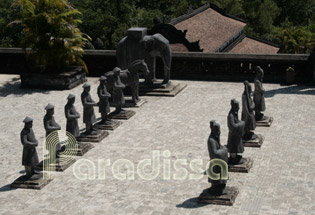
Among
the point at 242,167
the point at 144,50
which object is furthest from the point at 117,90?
the point at 242,167

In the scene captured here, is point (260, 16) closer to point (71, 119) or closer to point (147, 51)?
point (147, 51)

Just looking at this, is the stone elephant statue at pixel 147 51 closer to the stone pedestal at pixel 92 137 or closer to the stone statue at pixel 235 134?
the stone pedestal at pixel 92 137

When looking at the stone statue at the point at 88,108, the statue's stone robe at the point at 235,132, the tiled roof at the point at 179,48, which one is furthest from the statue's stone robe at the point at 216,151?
the tiled roof at the point at 179,48

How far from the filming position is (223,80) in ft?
86.3

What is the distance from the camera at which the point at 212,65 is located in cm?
2652

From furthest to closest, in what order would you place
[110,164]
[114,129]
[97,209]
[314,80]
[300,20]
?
[300,20]
[314,80]
[114,129]
[110,164]
[97,209]

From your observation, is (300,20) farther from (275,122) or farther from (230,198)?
(230,198)

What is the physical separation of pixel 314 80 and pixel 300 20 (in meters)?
53.0

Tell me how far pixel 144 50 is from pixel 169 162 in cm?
777

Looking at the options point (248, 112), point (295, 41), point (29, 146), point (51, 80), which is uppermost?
point (248, 112)

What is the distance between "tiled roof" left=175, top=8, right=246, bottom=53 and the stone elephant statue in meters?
14.7

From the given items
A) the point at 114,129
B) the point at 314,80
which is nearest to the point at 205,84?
the point at 314,80

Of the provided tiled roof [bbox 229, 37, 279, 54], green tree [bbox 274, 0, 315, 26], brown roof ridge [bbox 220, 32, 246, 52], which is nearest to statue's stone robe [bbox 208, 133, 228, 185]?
brown roof ridge [bbox 220, 32, 246, 52]

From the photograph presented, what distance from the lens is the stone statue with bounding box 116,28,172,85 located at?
23562mm
